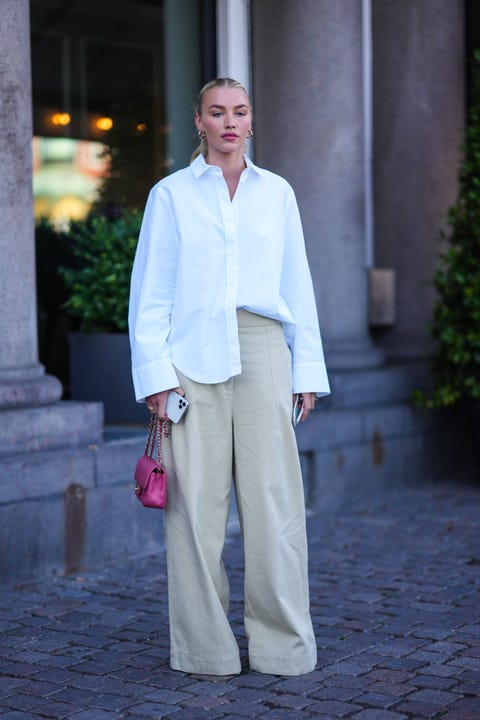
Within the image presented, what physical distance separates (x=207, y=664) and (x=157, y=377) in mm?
957

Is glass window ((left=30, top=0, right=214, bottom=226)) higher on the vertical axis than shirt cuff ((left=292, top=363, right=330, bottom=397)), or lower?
higher

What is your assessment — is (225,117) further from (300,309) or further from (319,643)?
(319,643)

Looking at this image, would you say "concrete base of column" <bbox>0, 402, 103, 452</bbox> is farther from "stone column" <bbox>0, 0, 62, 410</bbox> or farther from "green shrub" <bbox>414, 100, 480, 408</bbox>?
"green shrub" <bbox>414, 100, 480, 408</bbox>

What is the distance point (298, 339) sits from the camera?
405 centimetres

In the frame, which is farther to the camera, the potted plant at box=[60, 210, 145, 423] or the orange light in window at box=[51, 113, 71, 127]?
the orange light in window at box=[51, 113, 71, 127]

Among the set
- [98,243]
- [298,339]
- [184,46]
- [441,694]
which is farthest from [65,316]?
[441,694]

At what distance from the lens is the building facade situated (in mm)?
5484

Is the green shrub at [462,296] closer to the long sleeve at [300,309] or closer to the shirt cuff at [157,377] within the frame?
the long sleeve at [300,309]

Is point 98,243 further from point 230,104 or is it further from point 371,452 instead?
point 230,104

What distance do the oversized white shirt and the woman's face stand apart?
0.08 m

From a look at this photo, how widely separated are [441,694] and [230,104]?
196cm

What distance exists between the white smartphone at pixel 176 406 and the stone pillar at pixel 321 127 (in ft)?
12.2

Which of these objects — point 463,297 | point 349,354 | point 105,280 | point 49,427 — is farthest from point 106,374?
point 463,297

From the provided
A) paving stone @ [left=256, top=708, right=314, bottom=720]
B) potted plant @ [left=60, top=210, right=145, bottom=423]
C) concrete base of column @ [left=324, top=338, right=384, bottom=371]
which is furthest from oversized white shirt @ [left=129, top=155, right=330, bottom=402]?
concrete base of column @ [left=324, top=338, right=384, bottom=371]
